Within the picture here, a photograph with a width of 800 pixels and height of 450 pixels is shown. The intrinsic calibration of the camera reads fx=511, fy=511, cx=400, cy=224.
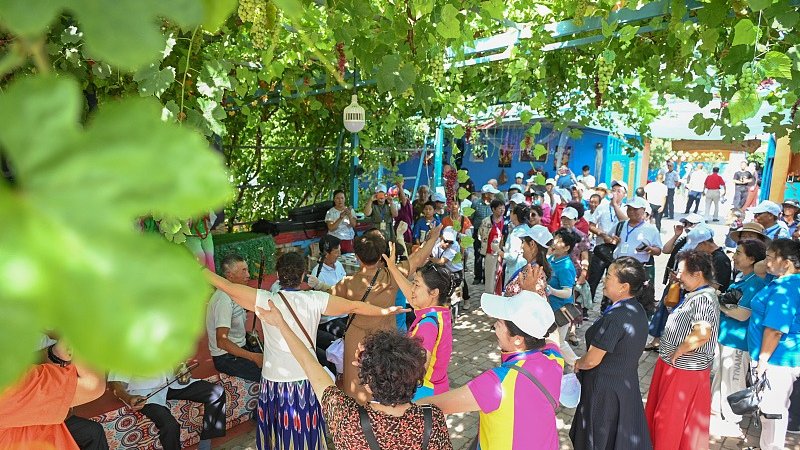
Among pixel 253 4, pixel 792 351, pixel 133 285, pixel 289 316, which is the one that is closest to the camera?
pixel 133 285

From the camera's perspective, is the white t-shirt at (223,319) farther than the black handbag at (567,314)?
Yes

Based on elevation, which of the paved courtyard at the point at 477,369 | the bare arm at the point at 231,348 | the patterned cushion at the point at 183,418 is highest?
the bare arm at the point at 231,348

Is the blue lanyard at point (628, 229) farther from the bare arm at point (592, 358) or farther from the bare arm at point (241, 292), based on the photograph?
the bare arm at point (241, 292)

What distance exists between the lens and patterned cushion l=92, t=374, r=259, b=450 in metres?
3.11

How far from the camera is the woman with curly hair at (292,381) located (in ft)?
8.99

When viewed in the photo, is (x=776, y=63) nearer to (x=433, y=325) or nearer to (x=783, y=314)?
(x=783, y=314)

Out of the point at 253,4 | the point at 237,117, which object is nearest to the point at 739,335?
the point at 253,4

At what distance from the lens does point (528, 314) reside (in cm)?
223

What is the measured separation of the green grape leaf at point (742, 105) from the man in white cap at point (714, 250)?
275 centimetres

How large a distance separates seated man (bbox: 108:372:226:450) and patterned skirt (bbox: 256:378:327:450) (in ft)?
2.01

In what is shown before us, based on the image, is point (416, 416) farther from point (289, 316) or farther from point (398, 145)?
point (398, 145)

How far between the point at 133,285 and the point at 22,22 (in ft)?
0.59

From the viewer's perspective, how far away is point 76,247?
243 millimetres

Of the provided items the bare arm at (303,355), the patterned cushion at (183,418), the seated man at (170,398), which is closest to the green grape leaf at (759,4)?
the bare arm at (303,355)
